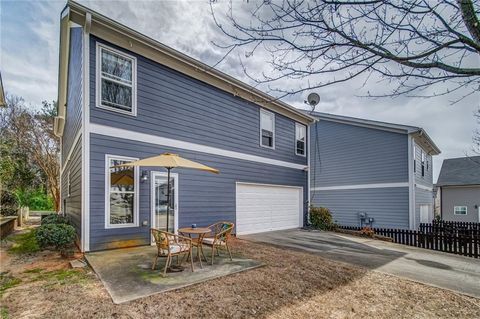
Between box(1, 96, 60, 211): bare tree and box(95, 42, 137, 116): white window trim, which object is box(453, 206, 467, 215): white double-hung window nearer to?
box(95, 42, 137, 116): white window trim

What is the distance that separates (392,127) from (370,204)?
14.0ft

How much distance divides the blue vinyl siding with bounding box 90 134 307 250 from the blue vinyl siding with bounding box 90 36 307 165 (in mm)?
495

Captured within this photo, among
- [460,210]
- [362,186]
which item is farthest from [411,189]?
[460,210]

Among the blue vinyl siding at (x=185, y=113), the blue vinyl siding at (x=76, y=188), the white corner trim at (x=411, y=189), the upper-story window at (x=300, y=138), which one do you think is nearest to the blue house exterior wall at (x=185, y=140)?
the blue vinyl siding at (x=185, y=113)

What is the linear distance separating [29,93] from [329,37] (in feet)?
78.5

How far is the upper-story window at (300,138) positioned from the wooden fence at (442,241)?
5.20 m

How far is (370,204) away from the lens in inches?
602

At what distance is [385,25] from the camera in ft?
10.1

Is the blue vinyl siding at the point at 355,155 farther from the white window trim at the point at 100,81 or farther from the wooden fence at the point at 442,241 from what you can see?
the white window trim at the point at 100,81

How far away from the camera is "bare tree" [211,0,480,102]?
2.94m

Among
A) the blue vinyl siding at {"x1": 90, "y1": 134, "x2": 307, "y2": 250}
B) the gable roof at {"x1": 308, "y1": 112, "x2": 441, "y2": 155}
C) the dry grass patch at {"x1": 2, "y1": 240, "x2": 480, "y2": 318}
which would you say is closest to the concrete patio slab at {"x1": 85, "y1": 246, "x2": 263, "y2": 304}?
the dry grass patch at {"x1": 2, "y1": 240, "x2": 480, "y2": 318}

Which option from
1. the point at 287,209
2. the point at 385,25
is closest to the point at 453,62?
the point at 385,25

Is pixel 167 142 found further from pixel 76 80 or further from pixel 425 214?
pixel 425 214

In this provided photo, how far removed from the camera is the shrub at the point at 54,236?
6066 mm
